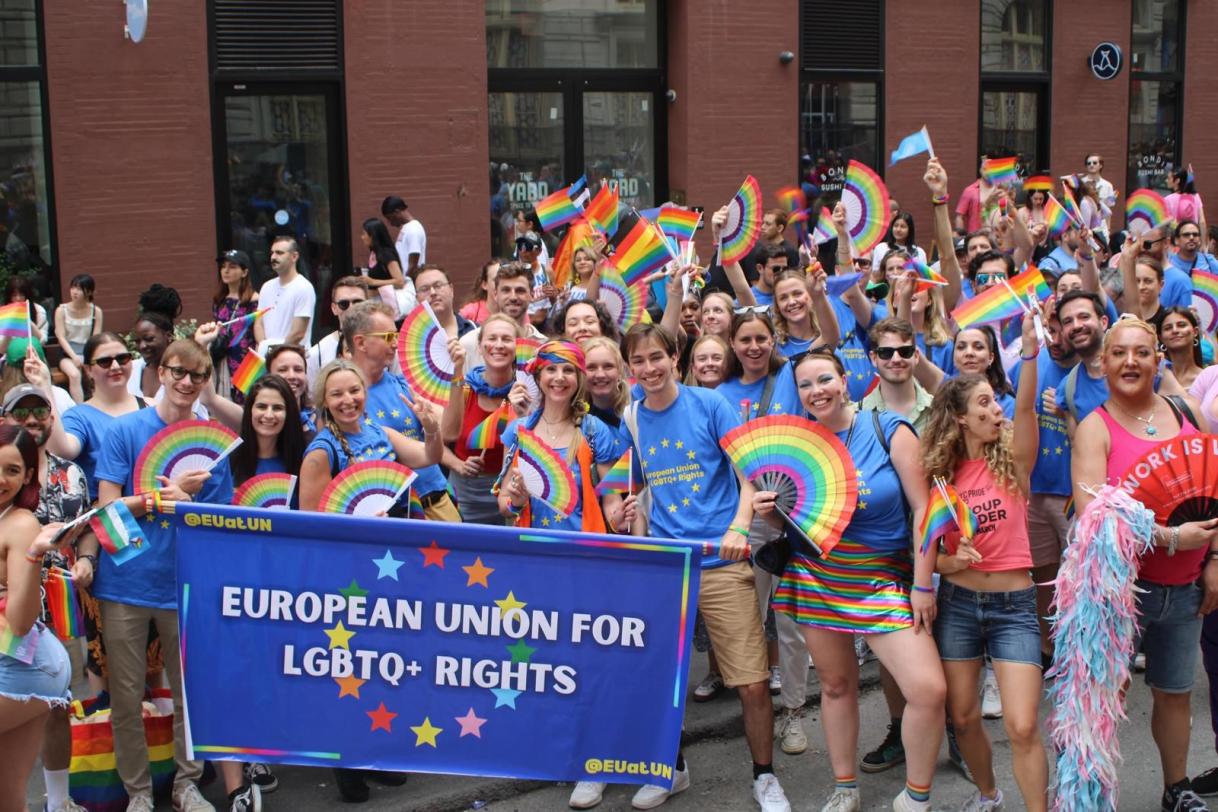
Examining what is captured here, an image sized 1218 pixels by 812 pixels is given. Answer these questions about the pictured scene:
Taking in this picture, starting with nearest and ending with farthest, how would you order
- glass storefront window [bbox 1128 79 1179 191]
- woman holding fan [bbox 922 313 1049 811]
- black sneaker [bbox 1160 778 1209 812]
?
1. woman holding fan [bbox 922 313 1049 811]
2. black sneaker [bbox 1160 778 1209 812]
3. glass storefront window [bbox 1128 79 1179 191]

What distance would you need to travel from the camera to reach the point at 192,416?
591 cm

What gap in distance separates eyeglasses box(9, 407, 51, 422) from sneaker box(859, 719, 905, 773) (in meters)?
3.78

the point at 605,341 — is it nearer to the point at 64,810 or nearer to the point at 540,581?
the point at 540,581

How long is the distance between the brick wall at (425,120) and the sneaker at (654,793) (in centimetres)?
815

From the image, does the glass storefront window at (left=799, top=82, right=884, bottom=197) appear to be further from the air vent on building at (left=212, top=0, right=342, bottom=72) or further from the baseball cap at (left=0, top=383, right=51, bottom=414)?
the baseball cap at (left=0, top=383, right=51, bottom=414)

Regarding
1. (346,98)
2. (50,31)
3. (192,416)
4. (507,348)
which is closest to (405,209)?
(346,98)

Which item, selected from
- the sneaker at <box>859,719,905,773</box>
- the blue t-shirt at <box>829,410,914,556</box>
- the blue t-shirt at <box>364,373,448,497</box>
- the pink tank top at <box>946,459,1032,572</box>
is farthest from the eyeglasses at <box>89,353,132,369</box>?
the sneaker at <box>859,719,905,773</box>

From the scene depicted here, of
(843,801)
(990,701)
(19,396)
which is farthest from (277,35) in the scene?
(843,801)

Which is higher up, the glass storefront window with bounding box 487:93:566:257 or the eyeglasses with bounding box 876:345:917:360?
the glass storefront window with bounding box 487:93:566:257

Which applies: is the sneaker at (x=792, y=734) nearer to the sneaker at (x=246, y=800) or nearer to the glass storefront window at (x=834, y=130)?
the sneaker at (x=246, y=800)

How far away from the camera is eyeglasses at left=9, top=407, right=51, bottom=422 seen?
5684mm

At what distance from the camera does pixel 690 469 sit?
6.01 m

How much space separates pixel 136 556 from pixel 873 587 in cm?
288

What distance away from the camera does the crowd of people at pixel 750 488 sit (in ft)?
17.9
